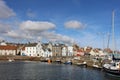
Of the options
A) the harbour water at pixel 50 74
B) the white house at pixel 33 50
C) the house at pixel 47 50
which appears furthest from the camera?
the house at pixel 47 50

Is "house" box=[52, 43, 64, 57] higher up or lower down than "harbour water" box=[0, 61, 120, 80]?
higher up

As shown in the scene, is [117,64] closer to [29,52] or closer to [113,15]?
[113,15]

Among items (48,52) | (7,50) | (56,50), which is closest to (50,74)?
(7,50)

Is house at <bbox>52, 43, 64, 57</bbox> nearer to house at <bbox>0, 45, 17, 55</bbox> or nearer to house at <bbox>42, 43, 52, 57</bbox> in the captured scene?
house at <bbox>42, 43, 52, 57</bbox>

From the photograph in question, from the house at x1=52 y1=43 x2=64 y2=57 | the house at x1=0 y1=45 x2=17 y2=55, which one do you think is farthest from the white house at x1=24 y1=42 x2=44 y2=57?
the house at x1=52 y1=43 x2=64 y2=57

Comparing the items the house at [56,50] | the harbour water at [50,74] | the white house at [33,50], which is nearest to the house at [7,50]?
the white house at [33,50]

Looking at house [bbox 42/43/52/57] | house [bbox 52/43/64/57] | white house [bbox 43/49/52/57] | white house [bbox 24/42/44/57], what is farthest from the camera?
house [bbox 52/43/64/57]

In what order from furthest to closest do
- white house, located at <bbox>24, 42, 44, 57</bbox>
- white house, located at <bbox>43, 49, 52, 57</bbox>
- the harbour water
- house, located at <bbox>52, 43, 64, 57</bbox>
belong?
1. house, located at <bbox>52, 43, 64, 57</bbox>
2. white house, located at <bbox>43, 49, 52, 57</bbox>
3. white house, located at <bbox>24, 42, 44, 57</bbox>
4. the harbour water

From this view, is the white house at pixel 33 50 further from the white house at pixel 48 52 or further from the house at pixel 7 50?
the house at pixel 7 50

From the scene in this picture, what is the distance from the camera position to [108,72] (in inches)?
2694

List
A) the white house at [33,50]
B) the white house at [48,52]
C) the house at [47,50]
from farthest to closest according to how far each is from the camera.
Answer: the white house at [48,52]
the house at [47,50]
the white house at [33,50]

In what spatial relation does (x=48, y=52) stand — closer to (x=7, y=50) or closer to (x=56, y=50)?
(x=56, y=50)

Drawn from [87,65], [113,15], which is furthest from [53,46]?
[113,15]

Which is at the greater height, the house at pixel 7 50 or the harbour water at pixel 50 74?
the house at pixel 7 50
